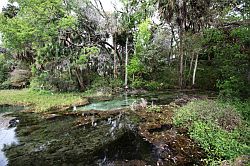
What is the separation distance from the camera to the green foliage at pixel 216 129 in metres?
7.13

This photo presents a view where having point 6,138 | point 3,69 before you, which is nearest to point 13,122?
point 6,138

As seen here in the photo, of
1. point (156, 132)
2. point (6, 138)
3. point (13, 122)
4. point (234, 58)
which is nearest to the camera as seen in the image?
point (156, 132)

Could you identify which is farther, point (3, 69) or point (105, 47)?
point (3, 69)

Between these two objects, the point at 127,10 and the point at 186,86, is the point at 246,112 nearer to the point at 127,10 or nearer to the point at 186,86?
the point at 186,86

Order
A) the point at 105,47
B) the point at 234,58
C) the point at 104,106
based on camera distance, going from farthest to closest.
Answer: the point at 105,47 → the point at 104,106 → the point at 234,58

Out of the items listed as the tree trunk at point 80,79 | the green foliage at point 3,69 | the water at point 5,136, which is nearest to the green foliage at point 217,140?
the water at point 5,136

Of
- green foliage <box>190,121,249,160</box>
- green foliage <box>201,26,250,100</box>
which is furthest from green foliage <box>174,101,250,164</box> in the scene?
green foliage <box>201,26,250,100</box>

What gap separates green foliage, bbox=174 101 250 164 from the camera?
713 cm

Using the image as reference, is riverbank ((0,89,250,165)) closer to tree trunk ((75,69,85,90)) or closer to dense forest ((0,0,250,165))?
dense forest ((0,0,250,165))

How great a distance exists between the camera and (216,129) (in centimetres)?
845

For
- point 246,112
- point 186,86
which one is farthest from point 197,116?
point 186,86

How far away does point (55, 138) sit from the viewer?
10070mm

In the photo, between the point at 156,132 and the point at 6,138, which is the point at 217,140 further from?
the point at 6,138

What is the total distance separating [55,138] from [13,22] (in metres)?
15.2
